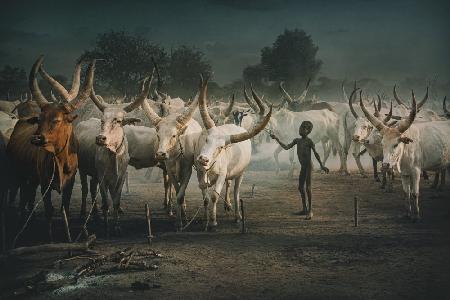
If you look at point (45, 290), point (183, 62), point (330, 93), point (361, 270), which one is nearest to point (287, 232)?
point (361, 270)

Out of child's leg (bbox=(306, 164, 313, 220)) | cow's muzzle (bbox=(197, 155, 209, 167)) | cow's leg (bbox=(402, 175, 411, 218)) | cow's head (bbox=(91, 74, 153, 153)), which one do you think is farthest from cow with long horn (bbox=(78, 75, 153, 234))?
cow's leg (bbox=(402, 175, 411, 218))

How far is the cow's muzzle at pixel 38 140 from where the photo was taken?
597 cm

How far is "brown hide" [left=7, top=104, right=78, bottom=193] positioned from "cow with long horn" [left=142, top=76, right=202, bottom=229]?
5.00ft

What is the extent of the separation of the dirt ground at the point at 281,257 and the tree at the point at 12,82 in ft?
101

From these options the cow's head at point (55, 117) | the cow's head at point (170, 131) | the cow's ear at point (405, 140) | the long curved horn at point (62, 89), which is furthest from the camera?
the cow's ear at point (405, 140)

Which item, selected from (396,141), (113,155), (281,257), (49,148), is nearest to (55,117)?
(49,148)

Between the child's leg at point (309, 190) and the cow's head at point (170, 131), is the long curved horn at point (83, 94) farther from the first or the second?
the child's leg at point (309, 190)

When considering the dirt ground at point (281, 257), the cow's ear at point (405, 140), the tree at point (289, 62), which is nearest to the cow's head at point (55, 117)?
the dirt ground at point (281, 257)

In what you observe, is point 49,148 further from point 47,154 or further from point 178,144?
point 178,144

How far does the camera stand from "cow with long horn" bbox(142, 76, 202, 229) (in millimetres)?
7461

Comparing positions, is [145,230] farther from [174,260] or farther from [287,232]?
[287,232]

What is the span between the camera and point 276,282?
4.99 m

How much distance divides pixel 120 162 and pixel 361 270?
4.48 meters

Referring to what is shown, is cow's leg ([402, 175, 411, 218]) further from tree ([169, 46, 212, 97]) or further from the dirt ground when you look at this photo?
tree ([169, 46, 212, 97])
